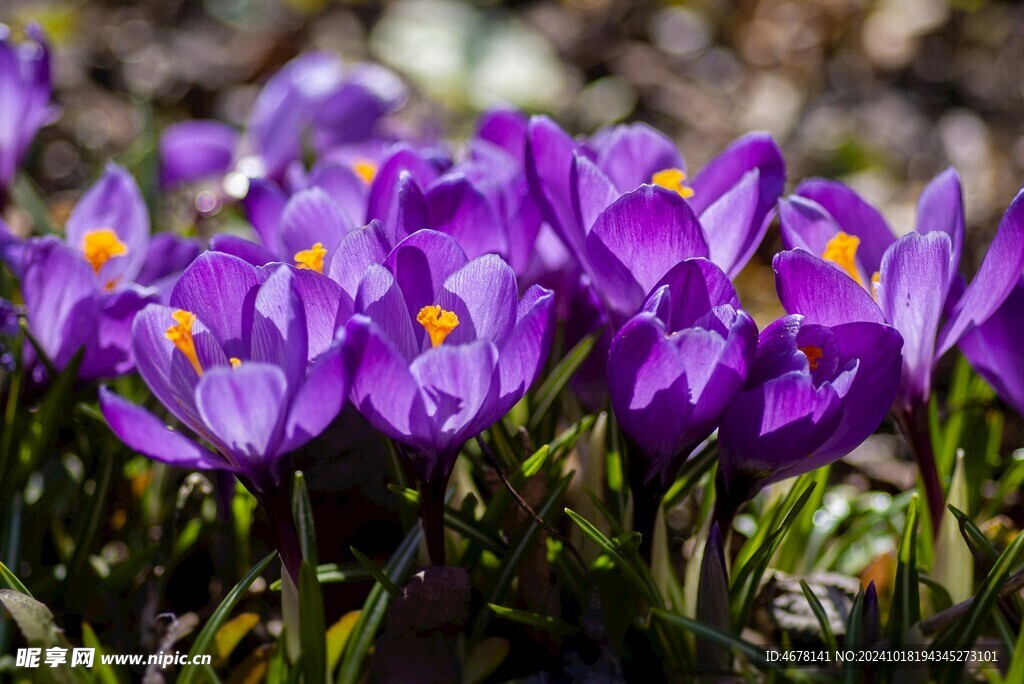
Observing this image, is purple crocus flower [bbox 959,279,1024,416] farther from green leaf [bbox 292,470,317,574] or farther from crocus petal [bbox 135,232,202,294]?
crocus petal [bbox 135,232,202,294]

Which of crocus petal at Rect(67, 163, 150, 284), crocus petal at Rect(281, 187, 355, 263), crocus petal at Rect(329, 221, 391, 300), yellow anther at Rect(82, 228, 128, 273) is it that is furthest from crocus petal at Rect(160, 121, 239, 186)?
crocus petal at Rect(329, 221, 391, 300)

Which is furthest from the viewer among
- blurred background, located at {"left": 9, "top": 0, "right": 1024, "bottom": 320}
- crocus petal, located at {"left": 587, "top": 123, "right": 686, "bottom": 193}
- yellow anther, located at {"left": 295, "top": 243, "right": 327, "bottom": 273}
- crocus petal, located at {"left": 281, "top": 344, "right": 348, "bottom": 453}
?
blurred background, located at {"left": 9, "top": 0, "right": 1024, "bottom": 320}

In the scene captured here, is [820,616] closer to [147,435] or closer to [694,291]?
[694,291]

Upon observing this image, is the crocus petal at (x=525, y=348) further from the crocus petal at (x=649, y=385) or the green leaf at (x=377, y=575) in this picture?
the green leaf at (x=377, y=575)

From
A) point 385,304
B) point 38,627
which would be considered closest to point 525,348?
point 385,304

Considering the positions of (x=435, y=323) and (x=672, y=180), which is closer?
(x=435, y=323)

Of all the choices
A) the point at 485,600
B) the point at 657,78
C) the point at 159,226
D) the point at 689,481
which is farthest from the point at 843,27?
the point at 485,600

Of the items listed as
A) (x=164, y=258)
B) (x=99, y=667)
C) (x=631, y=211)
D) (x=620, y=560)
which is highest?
(x=631, y=211)
